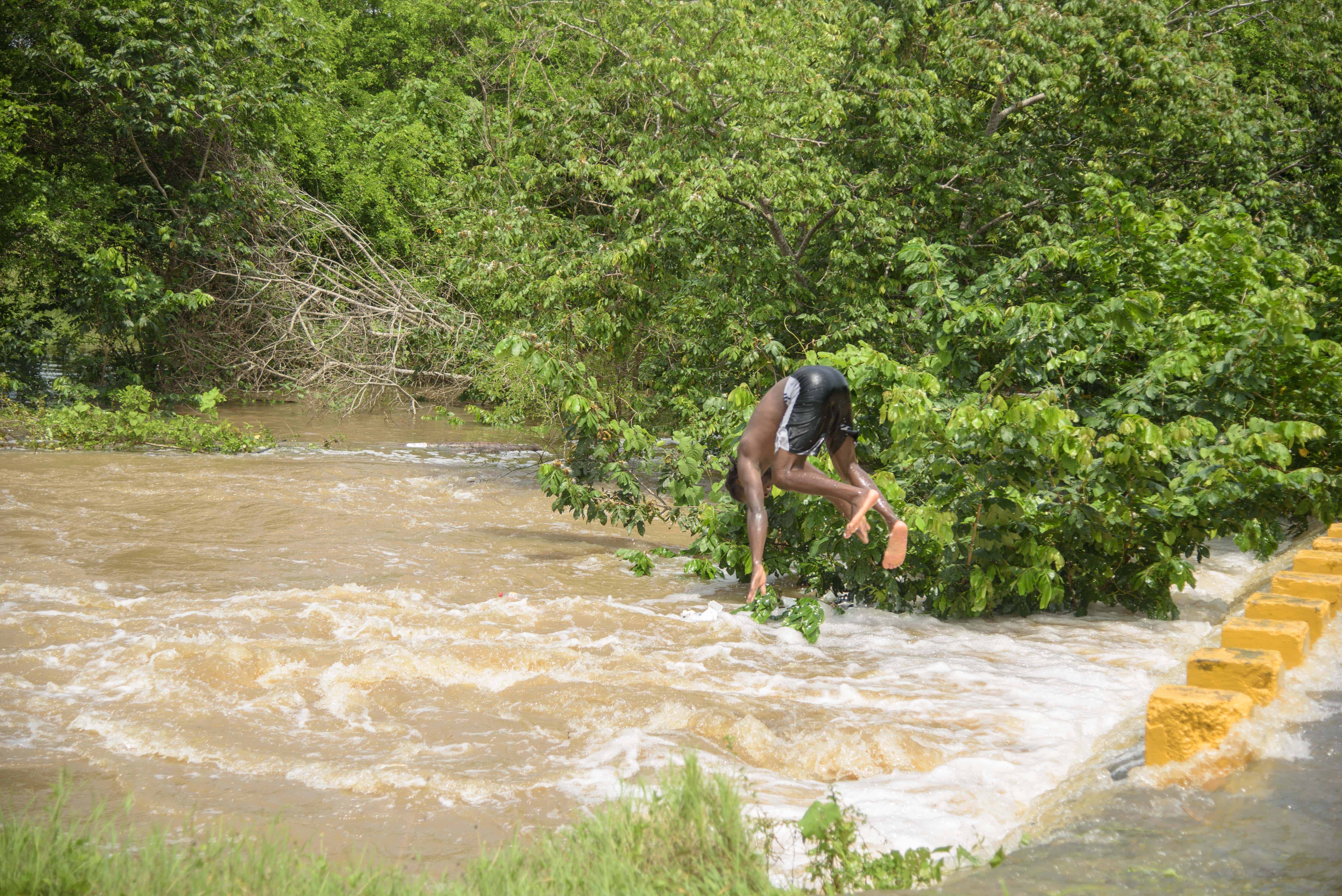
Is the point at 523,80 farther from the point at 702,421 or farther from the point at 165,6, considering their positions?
the point at 165,6

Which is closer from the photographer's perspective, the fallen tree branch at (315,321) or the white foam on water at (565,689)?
the white foam on water at (565,689)

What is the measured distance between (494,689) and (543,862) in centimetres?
263

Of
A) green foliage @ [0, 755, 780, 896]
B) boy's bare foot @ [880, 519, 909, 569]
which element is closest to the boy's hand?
boy's bare foot @ [880, 519, 909, 569]

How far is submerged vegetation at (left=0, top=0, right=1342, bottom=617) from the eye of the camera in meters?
7.26

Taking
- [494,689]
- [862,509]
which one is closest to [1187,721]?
[862,509]

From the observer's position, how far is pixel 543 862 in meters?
3.40

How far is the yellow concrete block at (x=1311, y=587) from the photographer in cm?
→ 568

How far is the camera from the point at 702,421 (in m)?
9.92

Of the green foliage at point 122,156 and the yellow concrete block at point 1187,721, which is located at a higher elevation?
the green foliage at point 122,156

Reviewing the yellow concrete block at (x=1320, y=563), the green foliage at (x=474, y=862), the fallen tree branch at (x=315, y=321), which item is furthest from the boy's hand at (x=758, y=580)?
the fallen tree branch at (x=315, y=321)

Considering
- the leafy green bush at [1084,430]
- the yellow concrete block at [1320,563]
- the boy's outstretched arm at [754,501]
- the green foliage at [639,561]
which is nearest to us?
the yellow concrete block at [1320,563]

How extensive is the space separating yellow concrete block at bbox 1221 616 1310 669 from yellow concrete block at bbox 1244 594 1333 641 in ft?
1.14

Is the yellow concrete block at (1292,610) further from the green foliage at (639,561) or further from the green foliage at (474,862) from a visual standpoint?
the green foliage at (639,561)

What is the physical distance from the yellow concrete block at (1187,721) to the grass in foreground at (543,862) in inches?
41.8
